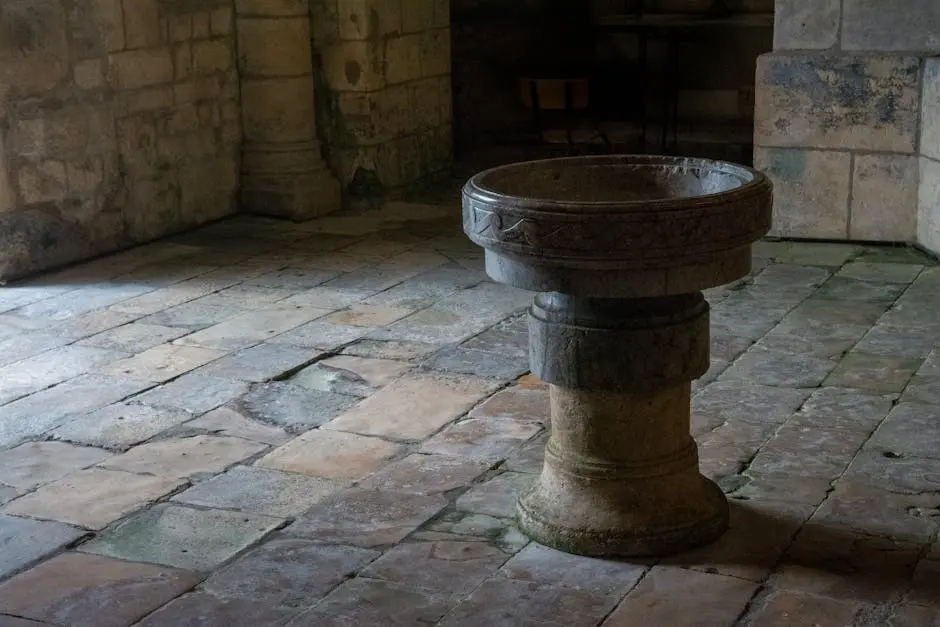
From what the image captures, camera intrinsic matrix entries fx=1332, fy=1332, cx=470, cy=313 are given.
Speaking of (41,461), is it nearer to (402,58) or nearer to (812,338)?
(812,338)

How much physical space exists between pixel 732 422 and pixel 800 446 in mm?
281

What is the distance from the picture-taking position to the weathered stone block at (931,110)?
240 inches

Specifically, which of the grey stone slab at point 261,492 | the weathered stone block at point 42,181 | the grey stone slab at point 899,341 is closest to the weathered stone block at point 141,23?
the weathered stone block at point 42,181

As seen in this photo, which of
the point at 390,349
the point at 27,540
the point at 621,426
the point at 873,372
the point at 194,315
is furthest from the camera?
the point at 194,315

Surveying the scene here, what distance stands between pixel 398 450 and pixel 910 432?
1.54 meters

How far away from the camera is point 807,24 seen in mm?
6375

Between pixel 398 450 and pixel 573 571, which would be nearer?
pixel 573 571

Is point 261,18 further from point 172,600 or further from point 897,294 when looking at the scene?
point 172,600

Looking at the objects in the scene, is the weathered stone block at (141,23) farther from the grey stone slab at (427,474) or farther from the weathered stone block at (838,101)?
the grey stone slab at (427,474)

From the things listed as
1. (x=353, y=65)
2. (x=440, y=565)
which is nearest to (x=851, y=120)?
(x=353, y=65)

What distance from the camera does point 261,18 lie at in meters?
7.42

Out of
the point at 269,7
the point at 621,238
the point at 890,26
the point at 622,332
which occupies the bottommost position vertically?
the point at 622,332

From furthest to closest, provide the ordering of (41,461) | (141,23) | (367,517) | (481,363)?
(141,23), (481,363), (41,461), (367,517)

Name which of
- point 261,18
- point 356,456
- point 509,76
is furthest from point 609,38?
point 356,456
